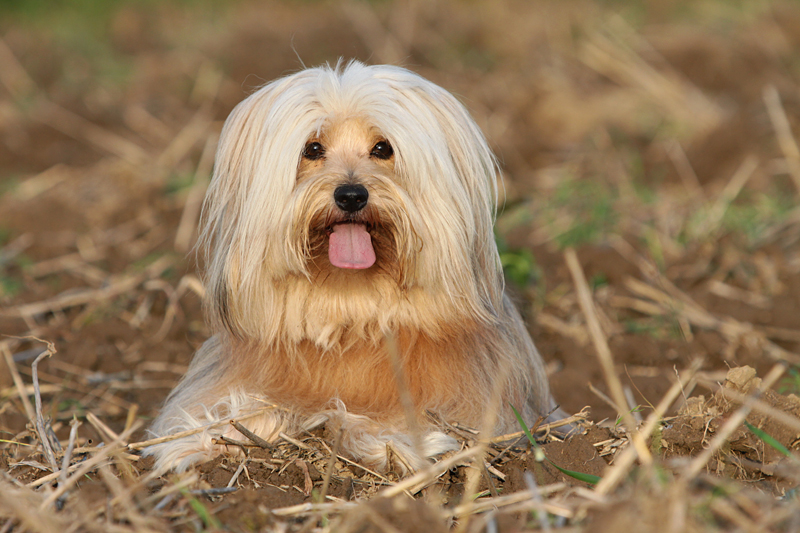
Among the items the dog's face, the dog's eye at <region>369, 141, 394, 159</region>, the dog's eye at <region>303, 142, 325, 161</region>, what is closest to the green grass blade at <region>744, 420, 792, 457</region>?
the dog's face

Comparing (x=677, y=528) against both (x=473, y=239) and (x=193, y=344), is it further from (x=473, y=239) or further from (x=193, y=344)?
(x=193, y=344)

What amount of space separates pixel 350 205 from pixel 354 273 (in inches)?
12.4

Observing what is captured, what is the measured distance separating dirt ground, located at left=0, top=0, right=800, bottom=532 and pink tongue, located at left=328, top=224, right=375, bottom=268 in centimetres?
77

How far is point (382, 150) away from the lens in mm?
3629

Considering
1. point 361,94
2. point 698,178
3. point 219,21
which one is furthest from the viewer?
point 219,21

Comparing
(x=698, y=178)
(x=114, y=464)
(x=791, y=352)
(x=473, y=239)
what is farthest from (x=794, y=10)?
(x=114, y=464)

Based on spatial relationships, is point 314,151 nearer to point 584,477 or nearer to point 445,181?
point 445,181

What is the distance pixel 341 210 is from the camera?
334 cm

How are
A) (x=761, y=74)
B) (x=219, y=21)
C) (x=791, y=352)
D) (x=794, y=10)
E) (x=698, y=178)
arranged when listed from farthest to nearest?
(x=219, y=21)
(x=794, y=10)
(x=761, y=74)
(x=698, y=178)
(x=791, y=352)

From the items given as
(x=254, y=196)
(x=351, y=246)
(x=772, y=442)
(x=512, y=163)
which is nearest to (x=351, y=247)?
(x=351, y=246)

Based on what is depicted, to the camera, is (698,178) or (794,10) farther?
(794,10)

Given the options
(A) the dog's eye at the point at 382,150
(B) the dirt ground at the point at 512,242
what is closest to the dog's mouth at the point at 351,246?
(A) the dog's eye at the point at 382,150

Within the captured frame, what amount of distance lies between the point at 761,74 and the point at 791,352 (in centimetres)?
614

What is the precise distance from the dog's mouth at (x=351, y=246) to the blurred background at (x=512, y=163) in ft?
4.22
